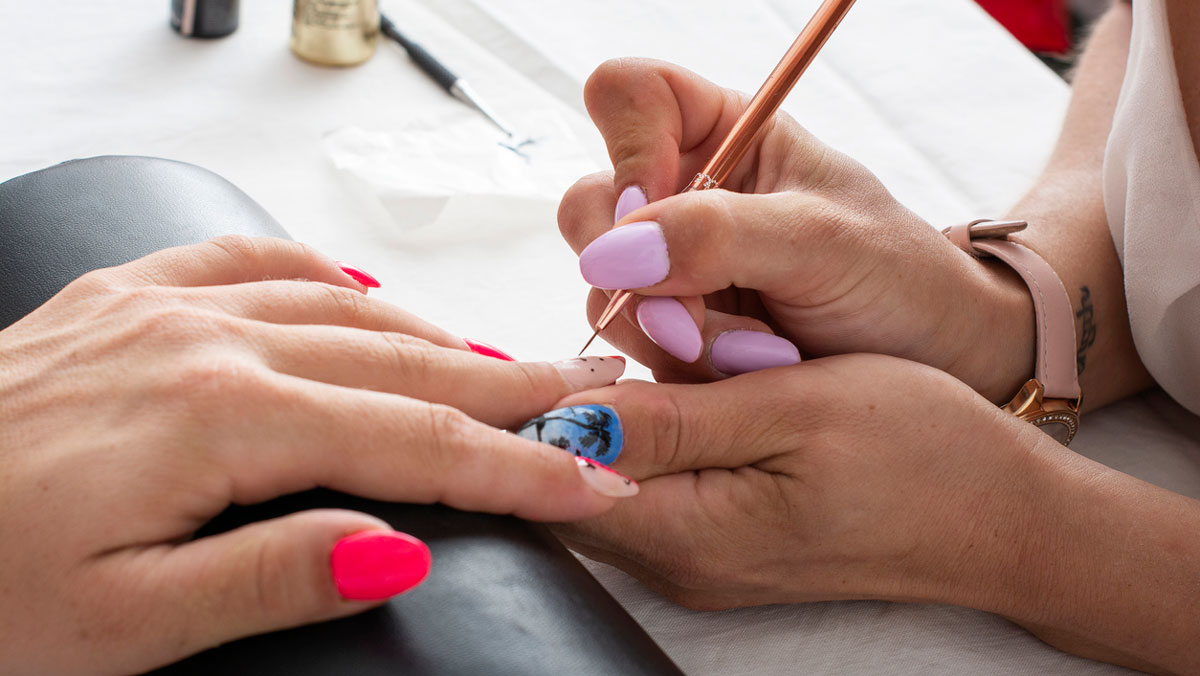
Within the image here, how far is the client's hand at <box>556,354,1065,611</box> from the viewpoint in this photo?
0.58 meters

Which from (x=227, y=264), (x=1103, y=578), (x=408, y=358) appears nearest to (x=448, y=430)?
(x=408, y=358)

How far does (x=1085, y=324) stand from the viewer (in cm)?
82

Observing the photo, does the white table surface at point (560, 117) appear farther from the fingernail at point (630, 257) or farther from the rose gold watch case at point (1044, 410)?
the fingernail at point (630, 257)

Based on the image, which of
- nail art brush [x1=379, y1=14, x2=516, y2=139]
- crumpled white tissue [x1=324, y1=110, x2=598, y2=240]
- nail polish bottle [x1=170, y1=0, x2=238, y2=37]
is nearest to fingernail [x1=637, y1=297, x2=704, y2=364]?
crumpled white tissue [x1=324, y1=110, x2=598, y2=240]

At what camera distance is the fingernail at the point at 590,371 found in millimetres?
616

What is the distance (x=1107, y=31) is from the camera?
107cm

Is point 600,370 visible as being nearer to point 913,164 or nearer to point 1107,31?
point 913,164

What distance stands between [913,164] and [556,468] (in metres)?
0.74

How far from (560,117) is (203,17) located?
1.37 feet

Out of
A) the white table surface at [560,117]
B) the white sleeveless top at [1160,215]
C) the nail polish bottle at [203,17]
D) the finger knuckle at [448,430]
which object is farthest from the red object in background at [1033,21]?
the finger knuckle at [448,430]

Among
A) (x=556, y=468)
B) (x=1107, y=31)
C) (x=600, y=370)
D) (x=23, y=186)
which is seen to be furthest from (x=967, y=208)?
(x=23, y=186)

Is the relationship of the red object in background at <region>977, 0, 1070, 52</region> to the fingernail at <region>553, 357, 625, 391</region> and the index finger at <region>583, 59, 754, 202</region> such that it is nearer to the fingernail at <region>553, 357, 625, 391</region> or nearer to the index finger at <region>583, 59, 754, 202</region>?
the index finger at <region>583, 59, 754, 202</region>

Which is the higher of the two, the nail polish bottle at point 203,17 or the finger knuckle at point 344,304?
the finger knuckle at point 344,304

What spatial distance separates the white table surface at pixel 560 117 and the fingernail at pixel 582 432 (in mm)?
105
